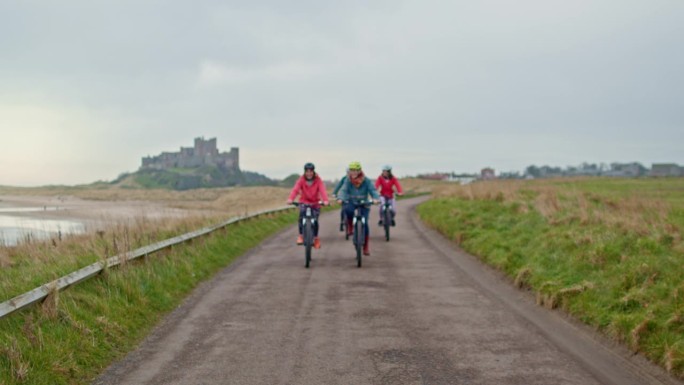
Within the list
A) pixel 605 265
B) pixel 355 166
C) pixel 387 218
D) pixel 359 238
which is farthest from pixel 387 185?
pixel 605 265

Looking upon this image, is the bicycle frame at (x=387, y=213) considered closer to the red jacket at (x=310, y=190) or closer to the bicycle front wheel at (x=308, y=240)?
the red jacket at (x=310, y=190)

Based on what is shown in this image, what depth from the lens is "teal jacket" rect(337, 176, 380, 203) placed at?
Answer: 50.3 ft

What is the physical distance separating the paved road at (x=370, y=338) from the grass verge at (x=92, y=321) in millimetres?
317

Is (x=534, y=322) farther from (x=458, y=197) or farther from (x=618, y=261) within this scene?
(x=458, y=197)

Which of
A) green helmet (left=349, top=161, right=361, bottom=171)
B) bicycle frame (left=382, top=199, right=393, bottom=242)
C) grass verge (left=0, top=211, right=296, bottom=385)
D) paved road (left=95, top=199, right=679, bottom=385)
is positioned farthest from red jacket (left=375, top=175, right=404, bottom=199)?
grass verge (left=0, top=211, right=296, bottom=385)

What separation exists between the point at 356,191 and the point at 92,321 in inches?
337

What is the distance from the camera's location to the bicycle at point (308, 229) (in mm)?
13781

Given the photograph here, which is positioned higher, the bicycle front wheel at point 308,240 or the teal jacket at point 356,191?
the teal jacket at point 356,191

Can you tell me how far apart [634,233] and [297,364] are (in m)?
8.41

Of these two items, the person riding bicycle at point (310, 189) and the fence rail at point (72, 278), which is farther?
the person riding bicycle at point (310, 189)

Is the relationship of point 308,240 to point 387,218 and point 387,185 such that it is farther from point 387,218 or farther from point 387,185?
point 387,185

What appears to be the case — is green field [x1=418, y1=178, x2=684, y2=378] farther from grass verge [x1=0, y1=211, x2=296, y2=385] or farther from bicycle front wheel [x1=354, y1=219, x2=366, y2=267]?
grass verge [x1=0, y1=211, x2=296, y2=385]

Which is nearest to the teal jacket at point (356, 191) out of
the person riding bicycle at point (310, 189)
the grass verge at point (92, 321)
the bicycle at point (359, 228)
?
the bicycle at point (359, 228)

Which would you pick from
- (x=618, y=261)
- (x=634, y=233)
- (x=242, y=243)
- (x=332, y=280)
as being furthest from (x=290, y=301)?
(x=242, y=243)
